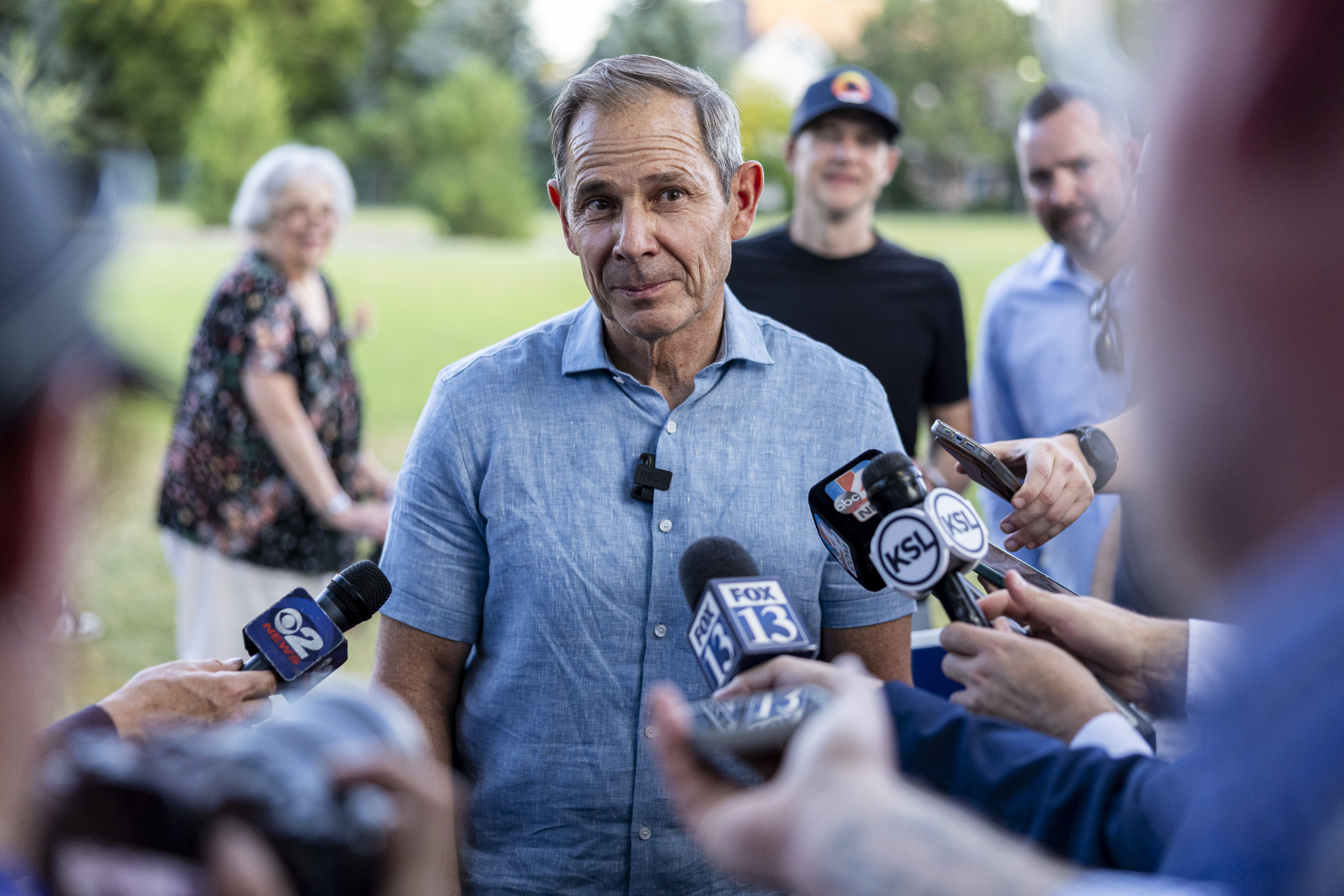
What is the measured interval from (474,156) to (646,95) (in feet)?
108

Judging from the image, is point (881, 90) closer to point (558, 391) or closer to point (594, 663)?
point (558, 391)

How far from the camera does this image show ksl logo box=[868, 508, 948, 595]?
1454 millimetres

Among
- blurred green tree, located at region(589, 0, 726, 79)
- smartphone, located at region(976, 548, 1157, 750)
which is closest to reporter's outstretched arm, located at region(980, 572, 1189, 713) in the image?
smartphone, located at region(976, 548, 1157, 750)

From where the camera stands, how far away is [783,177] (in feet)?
115

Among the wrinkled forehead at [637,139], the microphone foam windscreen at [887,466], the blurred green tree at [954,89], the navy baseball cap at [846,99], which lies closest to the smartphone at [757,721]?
the microphone foam windscreen at [887,466]

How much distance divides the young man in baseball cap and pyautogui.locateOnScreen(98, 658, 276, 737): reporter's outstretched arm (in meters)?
2.61

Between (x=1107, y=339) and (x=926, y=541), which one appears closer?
(x=926, y=541)

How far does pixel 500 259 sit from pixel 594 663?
85.4ft

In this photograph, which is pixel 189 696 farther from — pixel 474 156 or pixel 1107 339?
pixel 474 156

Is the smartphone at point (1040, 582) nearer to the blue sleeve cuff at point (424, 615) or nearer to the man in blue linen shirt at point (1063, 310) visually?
the blue sleeve cuff at point (424, 615)

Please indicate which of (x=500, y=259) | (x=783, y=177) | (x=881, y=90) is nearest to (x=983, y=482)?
(x=881, y=90)

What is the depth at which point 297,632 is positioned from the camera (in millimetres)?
1670

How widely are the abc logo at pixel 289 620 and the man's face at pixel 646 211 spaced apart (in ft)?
2.75

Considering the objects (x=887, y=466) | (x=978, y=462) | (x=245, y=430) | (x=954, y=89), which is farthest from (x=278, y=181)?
(x=954, y=89)
